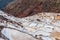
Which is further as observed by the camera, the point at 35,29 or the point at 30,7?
the point at 30,7

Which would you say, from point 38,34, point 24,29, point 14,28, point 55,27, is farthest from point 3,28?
point 55,27

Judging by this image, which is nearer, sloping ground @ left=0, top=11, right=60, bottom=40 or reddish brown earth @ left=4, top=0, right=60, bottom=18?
sloping ground @ left=0, top=11, right=60, bottom=40

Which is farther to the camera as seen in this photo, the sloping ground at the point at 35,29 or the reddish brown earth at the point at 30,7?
the reddish brown earth at the point at 30,7

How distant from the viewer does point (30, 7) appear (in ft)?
9.11

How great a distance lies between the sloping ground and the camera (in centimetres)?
156

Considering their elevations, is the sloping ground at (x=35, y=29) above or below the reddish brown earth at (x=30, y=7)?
below

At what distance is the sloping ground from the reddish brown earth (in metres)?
0.45

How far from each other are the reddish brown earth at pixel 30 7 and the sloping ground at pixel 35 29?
45cm

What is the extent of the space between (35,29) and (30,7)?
106 centimetres

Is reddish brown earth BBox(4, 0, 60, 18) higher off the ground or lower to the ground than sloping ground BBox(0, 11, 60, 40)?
higher

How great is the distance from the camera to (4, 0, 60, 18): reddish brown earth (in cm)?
258

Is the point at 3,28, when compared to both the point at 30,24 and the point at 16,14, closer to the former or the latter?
the point at 30,24

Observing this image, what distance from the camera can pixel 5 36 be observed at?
5.39 ft

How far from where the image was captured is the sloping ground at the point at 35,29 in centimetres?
156
